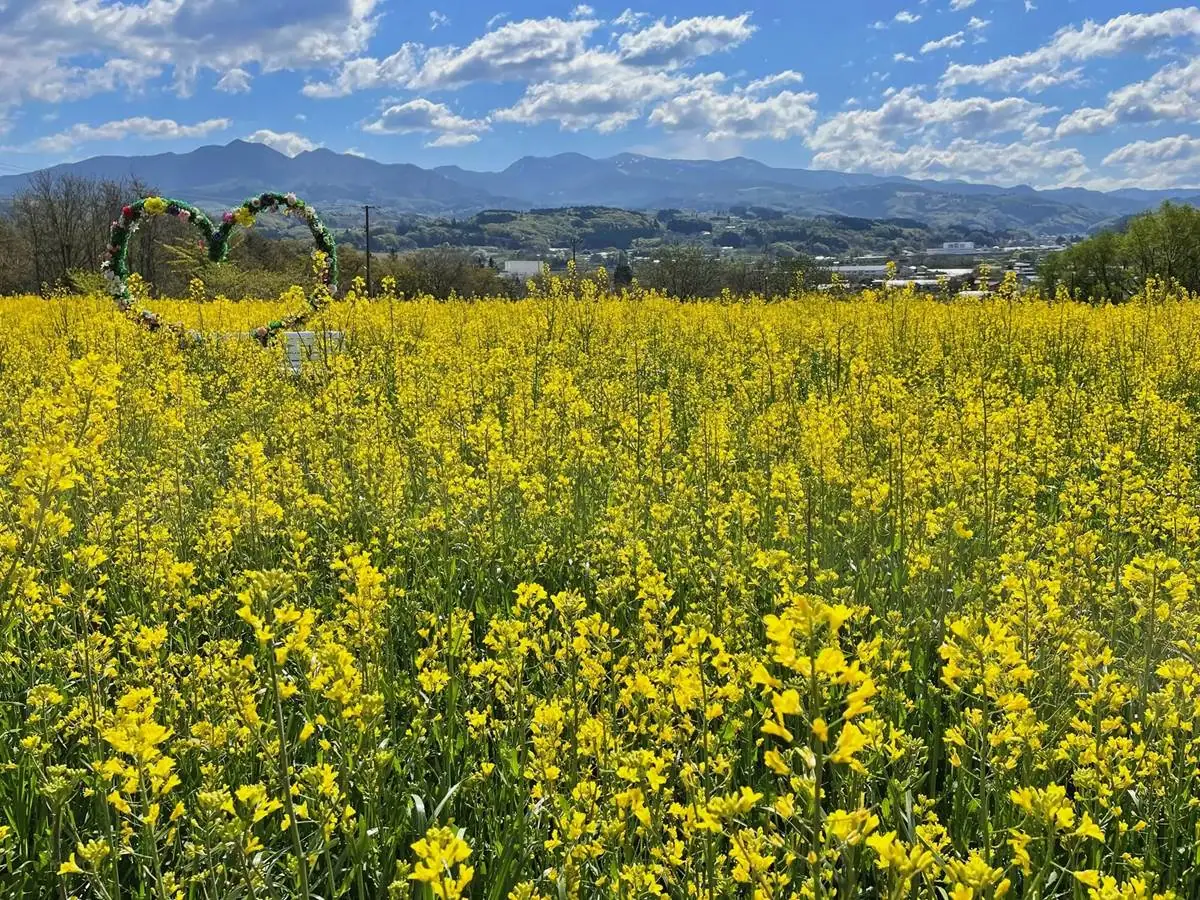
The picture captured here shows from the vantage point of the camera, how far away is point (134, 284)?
13.2 meters

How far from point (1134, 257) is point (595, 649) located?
108ft

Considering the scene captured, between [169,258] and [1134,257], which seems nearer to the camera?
[1134,257]

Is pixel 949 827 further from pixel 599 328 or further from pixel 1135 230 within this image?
pixel 1135 230

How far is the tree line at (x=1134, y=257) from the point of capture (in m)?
25.7

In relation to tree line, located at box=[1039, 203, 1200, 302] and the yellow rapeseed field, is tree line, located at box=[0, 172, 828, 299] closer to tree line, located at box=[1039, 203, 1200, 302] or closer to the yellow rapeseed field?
tree line, located at box=[1039, 203, 1200, 302]

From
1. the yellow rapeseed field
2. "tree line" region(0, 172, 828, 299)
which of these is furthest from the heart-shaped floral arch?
"tree line" region(0, 172, 828, 299)

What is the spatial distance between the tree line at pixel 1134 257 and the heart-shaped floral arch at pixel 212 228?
21.7 metres

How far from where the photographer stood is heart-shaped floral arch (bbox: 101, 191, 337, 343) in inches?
529

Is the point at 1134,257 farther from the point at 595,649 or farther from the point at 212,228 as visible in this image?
the point at 595,649

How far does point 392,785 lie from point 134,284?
503 inches

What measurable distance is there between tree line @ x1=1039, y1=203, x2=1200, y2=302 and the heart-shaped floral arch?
71.2ft

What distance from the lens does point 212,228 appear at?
14.7 meters

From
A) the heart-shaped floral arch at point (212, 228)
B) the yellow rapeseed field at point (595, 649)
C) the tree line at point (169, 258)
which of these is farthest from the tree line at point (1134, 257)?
the heart-shaped floral arch at point (212, 228)

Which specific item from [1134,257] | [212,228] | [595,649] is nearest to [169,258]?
[212,228]
